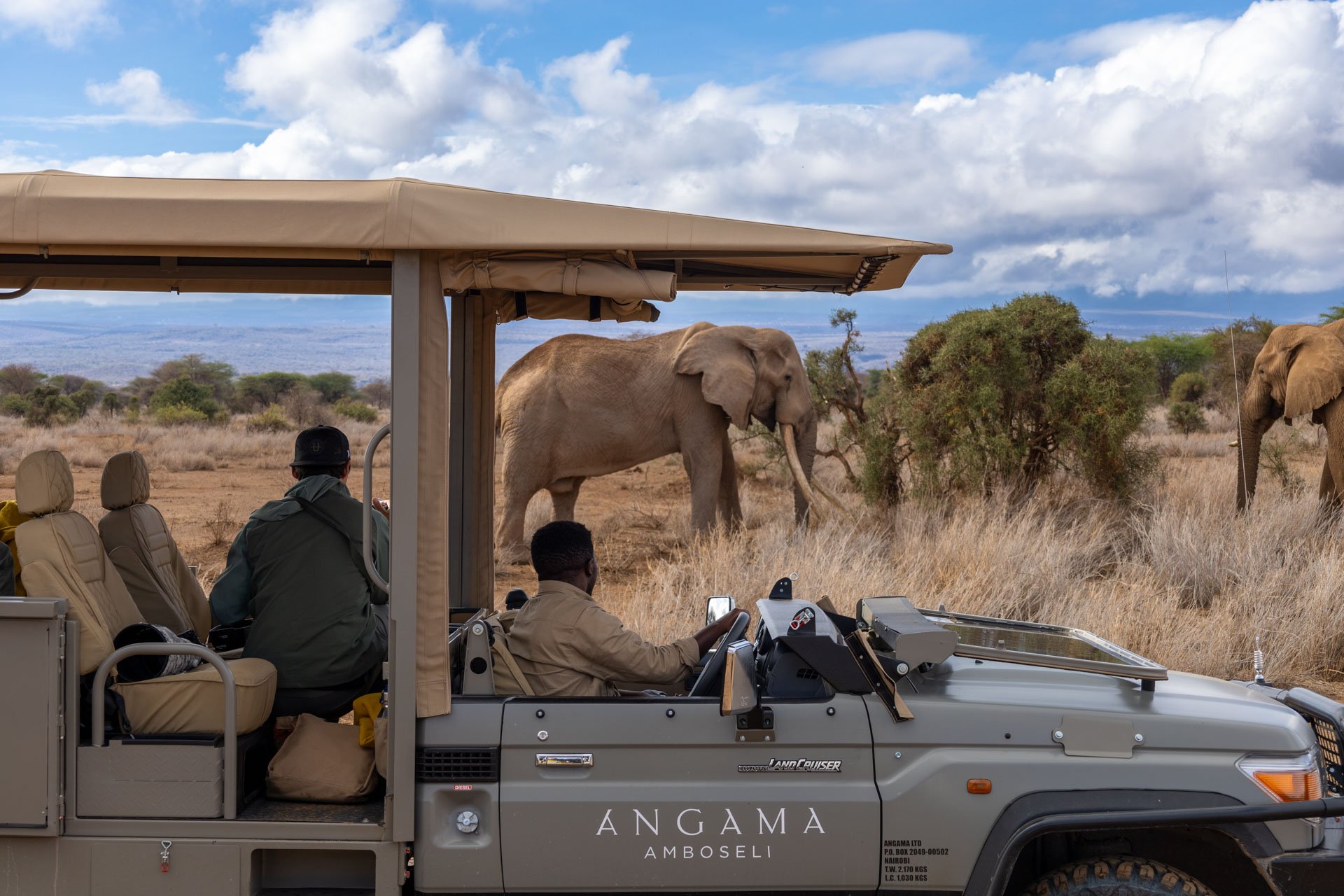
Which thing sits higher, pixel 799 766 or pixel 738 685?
pixel 738 685

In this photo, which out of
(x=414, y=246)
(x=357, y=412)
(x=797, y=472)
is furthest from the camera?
A: (x=357, y=412)

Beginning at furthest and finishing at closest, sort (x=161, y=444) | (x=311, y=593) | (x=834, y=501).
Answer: (x=161, y=444) → (x=834, y=501) → (x=311, y=593)

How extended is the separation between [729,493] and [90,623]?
10189 mm

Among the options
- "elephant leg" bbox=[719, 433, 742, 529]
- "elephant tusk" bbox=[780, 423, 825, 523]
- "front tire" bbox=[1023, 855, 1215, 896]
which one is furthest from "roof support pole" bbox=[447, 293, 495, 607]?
"elephant leg" bbox=[719, 433, 742, 529]

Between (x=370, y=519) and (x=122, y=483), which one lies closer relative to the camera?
(x=370, y=519)

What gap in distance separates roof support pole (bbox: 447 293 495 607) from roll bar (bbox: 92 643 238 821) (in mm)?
1395

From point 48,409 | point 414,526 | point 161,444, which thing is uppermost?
point 48,409

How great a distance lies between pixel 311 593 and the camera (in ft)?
14.5

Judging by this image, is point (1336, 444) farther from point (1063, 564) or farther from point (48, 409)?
point (48, 409)

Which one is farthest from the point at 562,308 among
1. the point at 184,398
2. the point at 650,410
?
the point at 184,398

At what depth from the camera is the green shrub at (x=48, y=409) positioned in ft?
94.6

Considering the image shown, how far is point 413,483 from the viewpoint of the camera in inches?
134

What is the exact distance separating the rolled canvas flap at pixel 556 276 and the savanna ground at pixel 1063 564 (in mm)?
4562

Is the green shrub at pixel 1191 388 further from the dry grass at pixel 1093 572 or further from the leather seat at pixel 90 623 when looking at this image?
the leather seat at pixel 90 623
